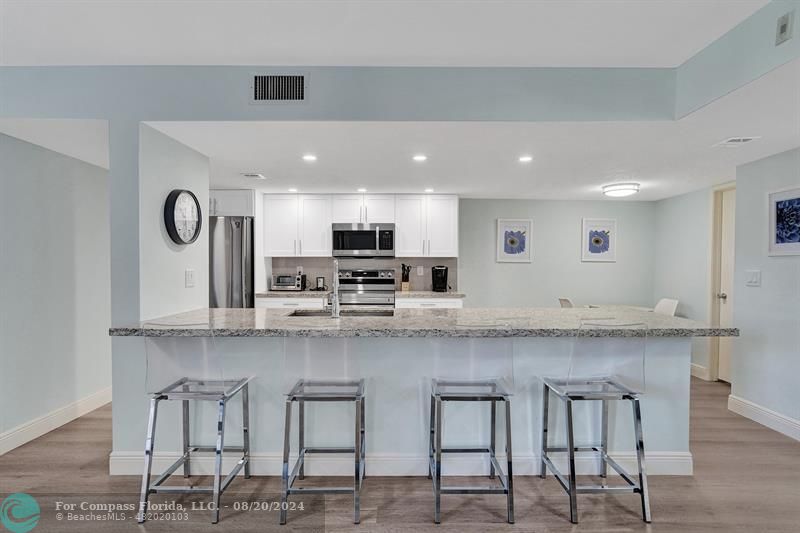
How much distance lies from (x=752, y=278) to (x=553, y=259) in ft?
7.60

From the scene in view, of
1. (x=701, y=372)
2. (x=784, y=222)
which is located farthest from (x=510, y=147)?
(x=701, y=372)

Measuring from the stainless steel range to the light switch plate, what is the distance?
3343 millimetres

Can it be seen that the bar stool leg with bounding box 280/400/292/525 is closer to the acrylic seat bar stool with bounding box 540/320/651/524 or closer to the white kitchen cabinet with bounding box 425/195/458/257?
the acrylic seat bar stool with bounding box 540/320/651/524

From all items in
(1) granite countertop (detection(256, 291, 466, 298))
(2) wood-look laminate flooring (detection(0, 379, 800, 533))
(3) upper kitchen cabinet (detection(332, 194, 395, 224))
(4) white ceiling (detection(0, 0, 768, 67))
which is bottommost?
(2) wood-look laminate flooring (detection(0, 379, 800, 533))

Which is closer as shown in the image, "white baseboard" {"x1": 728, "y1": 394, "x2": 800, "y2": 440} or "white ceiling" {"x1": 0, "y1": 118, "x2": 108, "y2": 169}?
"white ceiling" {"x1": 0, "y1": 118, "x2": 108, "y2": 169}

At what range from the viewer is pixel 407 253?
5.01m

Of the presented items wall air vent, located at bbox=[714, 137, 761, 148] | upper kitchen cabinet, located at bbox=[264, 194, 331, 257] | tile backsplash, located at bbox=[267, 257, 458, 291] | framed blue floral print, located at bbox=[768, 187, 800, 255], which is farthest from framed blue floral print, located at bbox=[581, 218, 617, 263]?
upper kitchen cabinet, located at bbox=[264, 194, 331, 257]

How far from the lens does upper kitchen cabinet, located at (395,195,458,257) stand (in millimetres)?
4988

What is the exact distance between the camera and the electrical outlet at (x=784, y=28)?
5.69ft

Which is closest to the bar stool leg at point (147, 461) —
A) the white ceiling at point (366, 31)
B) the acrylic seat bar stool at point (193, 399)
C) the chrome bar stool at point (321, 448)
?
the acrylic seat bar stool at point (193, 399)

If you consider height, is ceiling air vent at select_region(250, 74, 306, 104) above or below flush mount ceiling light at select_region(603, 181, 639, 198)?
above

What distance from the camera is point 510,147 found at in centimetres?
293

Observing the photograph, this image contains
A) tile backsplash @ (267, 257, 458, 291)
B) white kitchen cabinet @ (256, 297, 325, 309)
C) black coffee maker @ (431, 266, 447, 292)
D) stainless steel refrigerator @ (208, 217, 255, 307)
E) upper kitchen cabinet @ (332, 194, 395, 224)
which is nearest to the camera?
stainless steel refrigerator @ (208, 217, 255, 307)

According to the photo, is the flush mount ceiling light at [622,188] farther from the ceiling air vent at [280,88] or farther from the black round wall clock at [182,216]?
the black round wall clock at [182,216]
